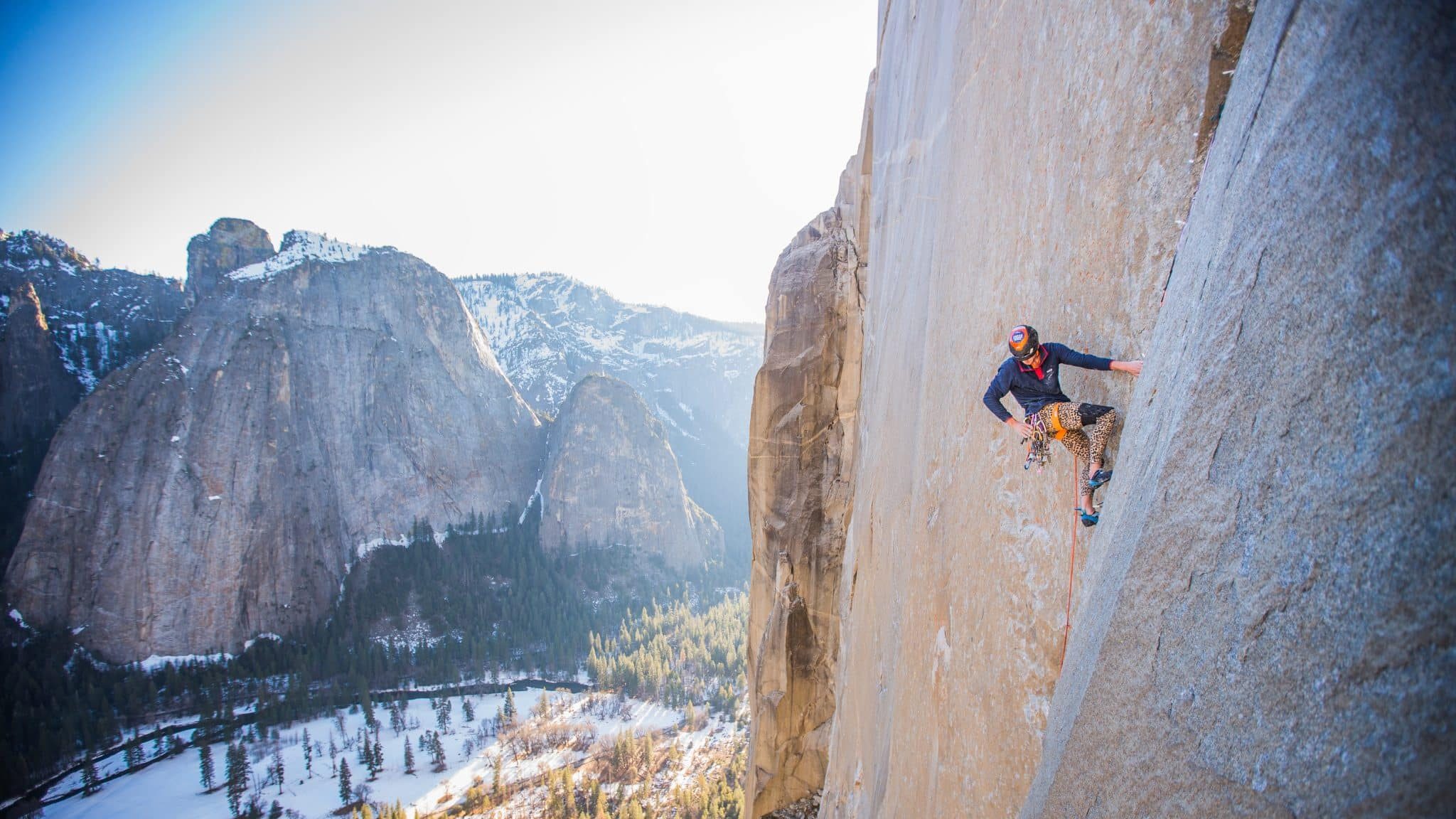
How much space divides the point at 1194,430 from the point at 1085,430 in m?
1.72

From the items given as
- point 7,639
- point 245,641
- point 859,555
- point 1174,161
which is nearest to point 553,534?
point 245,641

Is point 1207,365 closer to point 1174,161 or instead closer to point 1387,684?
point 1387,684

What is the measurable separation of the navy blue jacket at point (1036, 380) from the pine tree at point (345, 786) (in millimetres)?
52682

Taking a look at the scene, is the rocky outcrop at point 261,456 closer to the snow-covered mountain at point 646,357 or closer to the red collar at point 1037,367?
the snow-covered mountain at point 646,357

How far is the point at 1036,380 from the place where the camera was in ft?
13.3

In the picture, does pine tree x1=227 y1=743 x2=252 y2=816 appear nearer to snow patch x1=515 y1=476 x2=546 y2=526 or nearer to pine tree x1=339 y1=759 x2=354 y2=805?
pine tree x1=339 y1=759 x2=354 y2=805

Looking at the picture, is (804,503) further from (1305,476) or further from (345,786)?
(345,786)

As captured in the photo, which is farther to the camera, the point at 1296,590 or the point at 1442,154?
the point at 1296,590

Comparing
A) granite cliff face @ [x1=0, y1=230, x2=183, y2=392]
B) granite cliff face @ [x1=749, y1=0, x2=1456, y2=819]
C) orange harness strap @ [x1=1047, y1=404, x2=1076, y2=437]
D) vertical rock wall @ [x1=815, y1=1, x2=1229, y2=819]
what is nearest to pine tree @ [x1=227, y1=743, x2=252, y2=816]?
vertical rock wall @ [x1=815, y1=1, x2=1229, y2=819]

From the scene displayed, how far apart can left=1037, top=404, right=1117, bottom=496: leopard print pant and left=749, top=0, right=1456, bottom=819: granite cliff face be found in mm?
117

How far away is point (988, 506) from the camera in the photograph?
461 cm

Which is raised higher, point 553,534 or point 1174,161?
point 1174,161

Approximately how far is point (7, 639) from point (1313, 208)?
292ft

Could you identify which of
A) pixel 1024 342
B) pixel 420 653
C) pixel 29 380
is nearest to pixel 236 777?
pixel 420 653
